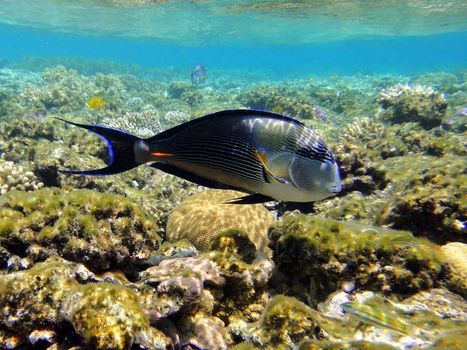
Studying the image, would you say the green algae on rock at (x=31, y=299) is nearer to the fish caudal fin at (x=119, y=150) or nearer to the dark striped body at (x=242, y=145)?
the fish caudal fin at (x=119, y=150)

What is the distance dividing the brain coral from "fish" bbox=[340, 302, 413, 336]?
2.44 m

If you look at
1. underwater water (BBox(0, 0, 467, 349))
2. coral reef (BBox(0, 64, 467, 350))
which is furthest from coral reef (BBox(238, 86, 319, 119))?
underwater water (BBox(0, 0, 467, 349))

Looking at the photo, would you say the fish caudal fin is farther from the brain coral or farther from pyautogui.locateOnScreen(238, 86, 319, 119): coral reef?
pyautogui.locateOnScreen(238, 86, 319, 119): coral reef

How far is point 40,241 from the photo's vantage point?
8.66ft

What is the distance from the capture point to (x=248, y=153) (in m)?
2.13

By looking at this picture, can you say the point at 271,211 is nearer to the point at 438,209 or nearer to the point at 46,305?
the point at 438,209

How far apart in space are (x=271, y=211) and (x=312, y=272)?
2.49 meters

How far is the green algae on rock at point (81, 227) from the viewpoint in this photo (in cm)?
264

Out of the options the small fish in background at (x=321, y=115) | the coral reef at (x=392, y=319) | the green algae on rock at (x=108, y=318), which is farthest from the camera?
the small fish in background at (x=321, y=115)

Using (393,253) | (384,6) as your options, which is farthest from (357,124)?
(384,6)

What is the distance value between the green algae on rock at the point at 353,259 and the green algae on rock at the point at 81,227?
150 cm

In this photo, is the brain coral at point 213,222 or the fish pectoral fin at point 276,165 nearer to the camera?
the fish pectoral fin at point 276,165

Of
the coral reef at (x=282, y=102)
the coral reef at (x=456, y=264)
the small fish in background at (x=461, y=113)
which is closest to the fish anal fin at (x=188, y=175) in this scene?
the coral reef at (x=456, y=264)

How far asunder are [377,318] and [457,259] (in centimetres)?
149
